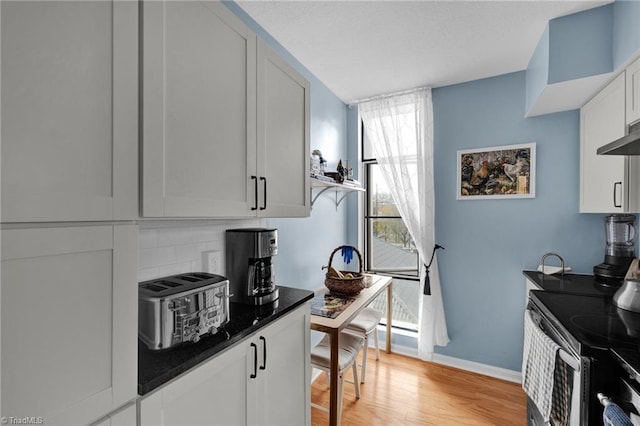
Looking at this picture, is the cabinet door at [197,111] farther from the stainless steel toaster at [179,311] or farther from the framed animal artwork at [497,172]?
the framed animal artwork at [497,172]

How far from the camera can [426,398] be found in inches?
86.4

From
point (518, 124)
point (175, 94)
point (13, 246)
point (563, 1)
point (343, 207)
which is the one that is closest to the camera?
point (13, 246)

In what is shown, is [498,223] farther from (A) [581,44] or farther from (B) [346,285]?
(B) [346,285]

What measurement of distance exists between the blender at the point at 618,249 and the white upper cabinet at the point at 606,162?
0.52 ft

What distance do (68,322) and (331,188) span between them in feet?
7.26

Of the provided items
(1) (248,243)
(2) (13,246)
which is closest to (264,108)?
(1) (248,243)

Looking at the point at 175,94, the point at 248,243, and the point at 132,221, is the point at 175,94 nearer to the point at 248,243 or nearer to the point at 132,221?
the point at 132,221

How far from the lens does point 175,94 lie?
94cm

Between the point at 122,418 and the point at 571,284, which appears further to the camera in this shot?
the point at 571,284

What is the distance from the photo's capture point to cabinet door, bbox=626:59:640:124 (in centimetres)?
150

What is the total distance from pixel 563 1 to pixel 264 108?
182 centimetres

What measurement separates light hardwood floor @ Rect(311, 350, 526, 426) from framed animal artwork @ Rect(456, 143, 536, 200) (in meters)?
1.61

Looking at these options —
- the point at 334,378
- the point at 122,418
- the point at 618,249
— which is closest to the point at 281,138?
the point at 122,418

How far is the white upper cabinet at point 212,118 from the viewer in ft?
2.84
